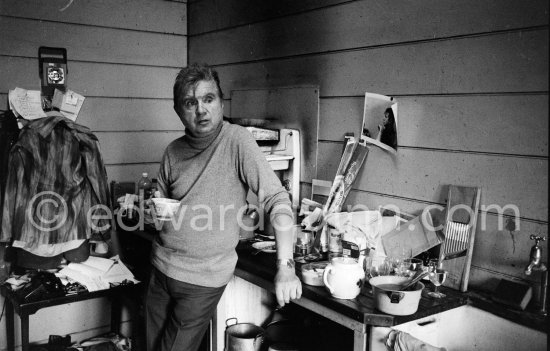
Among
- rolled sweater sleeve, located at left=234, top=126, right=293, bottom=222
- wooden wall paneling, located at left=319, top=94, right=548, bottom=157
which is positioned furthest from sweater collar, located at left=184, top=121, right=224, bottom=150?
wooden wall paneling, located at left=319, top=94, right=548, bottom=157

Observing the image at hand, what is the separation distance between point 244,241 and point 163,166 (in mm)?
680

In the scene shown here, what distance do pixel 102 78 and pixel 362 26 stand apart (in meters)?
1.78

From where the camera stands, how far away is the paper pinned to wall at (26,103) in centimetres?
300

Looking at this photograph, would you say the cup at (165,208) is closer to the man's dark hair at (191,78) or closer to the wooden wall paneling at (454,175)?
the man's dark hair at (191,78)

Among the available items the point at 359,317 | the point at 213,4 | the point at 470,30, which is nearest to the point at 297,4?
the point at 213,4

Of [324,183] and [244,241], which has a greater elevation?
[324,183]

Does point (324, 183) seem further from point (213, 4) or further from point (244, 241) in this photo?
point (213, 4)

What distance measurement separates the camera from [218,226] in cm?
204

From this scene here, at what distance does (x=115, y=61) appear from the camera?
11.2 feet

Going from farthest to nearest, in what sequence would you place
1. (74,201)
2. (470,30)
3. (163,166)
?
(74,201) < (163,166) < (470,30)

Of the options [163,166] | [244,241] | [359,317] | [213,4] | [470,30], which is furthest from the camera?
[213,4]

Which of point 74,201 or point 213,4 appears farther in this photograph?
point 213,4
